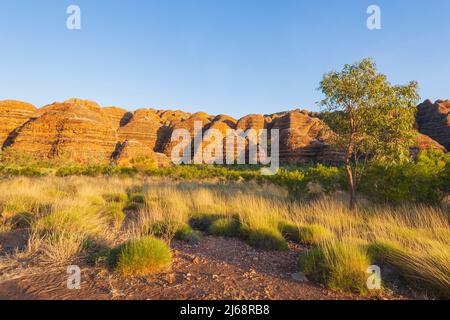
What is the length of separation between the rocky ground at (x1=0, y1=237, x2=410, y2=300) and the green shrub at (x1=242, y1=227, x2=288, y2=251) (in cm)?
91

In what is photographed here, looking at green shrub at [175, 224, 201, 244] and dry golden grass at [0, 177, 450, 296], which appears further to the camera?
green shrub at [175, 224, 201, 244]

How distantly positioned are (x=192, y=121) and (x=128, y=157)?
2441 centimetres

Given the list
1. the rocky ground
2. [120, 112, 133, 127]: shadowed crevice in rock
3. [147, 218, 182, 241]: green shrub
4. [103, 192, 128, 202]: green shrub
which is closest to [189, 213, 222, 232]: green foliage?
[147, 218, 182, 241]: green shrub

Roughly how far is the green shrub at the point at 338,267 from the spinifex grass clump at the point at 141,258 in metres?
2.33

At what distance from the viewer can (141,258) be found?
4.16 m

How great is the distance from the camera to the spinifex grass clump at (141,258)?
4.05 metres

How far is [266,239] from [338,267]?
7.75ft

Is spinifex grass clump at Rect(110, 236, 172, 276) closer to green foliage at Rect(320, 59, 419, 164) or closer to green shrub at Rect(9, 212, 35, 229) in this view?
green shrub at Rect(9, 212, 35, 229)

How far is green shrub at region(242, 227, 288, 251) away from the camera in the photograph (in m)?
5.94

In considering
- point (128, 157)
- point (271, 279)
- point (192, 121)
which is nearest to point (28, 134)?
point (128, 157)

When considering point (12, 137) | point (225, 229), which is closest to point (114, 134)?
point (12, 137)

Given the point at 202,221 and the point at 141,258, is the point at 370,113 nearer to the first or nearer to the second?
the point at 202,221

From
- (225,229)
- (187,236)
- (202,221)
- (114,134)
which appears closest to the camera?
(187,236)

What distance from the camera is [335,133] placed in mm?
10422
